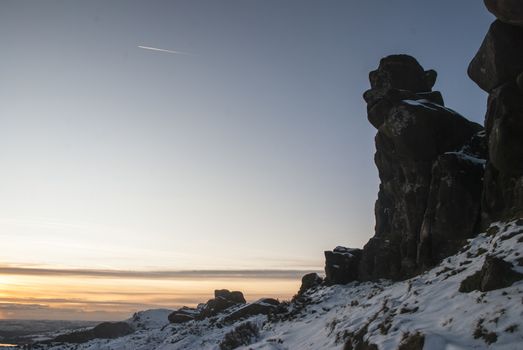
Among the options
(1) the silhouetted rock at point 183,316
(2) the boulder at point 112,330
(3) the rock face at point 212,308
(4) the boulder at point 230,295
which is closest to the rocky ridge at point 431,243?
(3) the rock face at point 212,308

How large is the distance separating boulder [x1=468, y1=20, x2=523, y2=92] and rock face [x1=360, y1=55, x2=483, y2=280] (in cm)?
763

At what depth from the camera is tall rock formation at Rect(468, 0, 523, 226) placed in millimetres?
29047

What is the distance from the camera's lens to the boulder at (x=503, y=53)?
31734mm

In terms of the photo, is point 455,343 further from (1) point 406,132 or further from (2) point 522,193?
(1) point 406,132

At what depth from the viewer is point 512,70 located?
3194 cm

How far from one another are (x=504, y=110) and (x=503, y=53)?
5.21m

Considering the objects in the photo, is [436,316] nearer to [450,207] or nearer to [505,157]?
[505,157]

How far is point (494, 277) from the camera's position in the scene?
17.6 meters

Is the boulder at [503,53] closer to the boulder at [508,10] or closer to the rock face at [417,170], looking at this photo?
the boulder at [508,10]

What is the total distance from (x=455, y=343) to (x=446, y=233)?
74.6 ft

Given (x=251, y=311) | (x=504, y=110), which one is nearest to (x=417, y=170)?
(x=504, y=110)

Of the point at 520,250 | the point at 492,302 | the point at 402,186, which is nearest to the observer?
the point at 492,302

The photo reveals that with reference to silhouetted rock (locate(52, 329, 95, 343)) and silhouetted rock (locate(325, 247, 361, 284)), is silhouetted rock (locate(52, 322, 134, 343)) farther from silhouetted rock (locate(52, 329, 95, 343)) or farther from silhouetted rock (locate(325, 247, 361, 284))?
silhouetted rock (locate(325, 247, 361, 284))

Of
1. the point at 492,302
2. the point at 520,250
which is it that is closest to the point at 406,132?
the point at 520,250
